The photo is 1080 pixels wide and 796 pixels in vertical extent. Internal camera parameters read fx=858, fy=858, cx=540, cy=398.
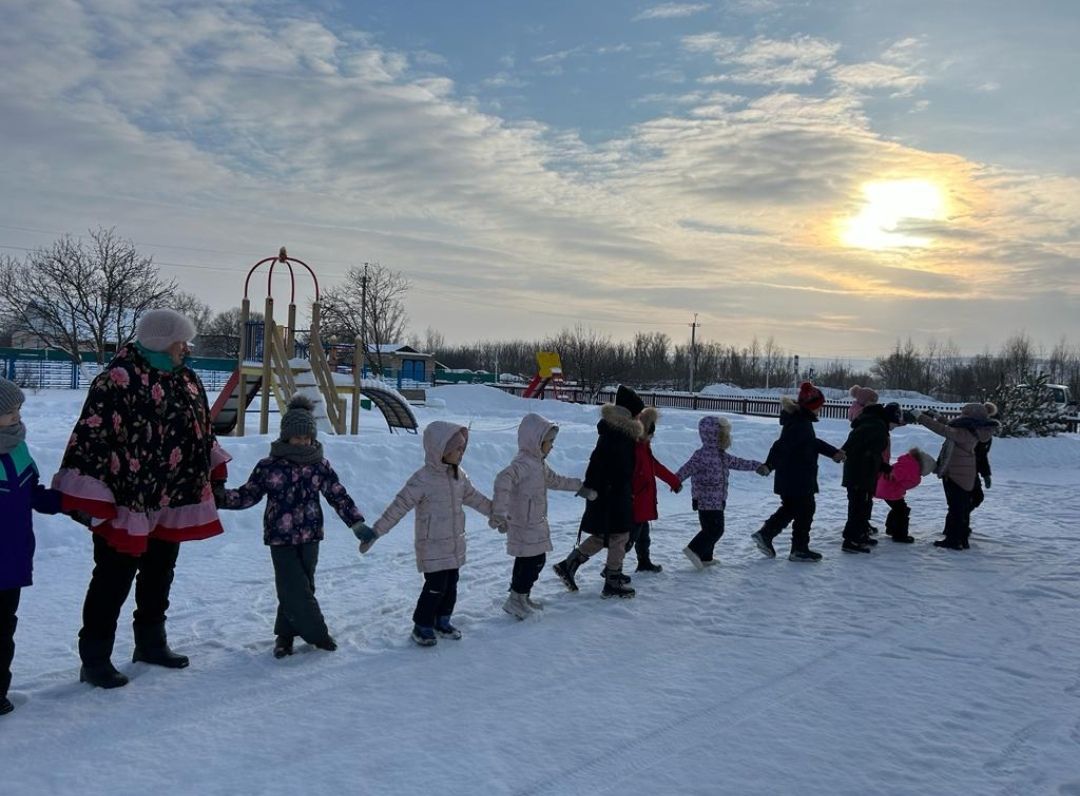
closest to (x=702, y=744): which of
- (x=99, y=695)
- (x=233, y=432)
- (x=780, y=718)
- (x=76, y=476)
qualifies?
(x=780, y=718)

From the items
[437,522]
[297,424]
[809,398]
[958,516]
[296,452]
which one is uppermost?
[809,398]

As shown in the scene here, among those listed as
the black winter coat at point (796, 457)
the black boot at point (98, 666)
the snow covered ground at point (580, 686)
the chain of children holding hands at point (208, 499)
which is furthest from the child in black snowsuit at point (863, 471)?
the black boot at point (98, 666)

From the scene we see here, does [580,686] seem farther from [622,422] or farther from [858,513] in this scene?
[858,513]

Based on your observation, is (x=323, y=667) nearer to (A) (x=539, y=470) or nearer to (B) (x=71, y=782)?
(B) (x=71, y=782)

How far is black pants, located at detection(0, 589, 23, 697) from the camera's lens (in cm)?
396

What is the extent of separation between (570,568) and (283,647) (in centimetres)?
247

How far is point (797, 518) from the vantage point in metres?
8.04

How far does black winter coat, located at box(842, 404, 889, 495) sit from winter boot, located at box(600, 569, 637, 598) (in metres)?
3.20

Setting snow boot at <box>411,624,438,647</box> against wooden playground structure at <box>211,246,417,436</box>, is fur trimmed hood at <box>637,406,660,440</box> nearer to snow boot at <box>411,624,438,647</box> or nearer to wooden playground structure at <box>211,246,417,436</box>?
snow boot at <box>411,624,438,647</box>

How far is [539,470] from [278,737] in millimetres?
2641

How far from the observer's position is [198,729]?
3.88 metres

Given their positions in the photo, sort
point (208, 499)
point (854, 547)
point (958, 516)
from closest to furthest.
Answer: point (208, 499) < point (854, 547) < point (958, 516)

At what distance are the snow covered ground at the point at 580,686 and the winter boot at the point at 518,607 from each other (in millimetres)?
128

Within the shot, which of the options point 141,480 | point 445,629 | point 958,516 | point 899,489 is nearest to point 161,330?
point 141,480
